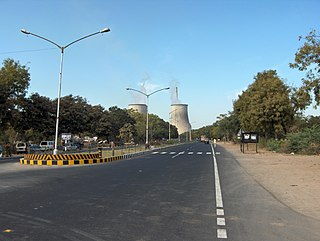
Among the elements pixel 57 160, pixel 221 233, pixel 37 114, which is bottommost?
pixel 221 233

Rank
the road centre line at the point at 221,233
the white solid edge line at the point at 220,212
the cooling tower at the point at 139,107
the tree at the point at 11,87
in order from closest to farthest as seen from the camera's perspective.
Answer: the road centre line at the point at 221,233
the white solid edge line at the point at 220,212
the tree at the point at 11,87
the cooling tower at the point at 139,107

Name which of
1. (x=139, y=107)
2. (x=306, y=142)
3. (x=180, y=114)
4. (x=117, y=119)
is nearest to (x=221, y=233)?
(x=306, y=142)

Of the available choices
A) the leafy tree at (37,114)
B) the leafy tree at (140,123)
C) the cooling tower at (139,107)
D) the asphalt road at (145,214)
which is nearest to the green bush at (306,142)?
the asphalt road at (145,214)

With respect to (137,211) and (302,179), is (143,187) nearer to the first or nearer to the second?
(137,211)

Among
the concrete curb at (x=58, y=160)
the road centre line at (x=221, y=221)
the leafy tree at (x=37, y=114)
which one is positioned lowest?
the road centre line at (x=221, y=221)

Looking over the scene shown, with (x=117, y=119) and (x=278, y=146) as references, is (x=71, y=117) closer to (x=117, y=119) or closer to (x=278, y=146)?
(x=278, y=146)

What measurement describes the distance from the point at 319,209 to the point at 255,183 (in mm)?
5175

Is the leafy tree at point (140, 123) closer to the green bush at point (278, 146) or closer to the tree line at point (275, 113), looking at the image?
the tree line at point (275, 113)

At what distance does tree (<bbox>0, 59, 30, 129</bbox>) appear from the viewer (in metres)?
36.6

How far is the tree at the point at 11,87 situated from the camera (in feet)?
120

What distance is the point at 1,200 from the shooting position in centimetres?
896

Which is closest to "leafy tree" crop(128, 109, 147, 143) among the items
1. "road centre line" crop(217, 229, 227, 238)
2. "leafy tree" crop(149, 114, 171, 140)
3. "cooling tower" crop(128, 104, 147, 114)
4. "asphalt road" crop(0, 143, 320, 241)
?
"cooling tower" crop(128, 104, 147, 114)

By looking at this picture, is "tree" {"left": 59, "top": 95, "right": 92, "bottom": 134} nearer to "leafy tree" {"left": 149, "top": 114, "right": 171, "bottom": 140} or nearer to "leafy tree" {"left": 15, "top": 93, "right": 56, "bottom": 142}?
"leafy tree" {"left": 15, "top": 93, "right": 56, "bottom": 142}

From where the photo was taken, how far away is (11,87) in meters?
39.0
